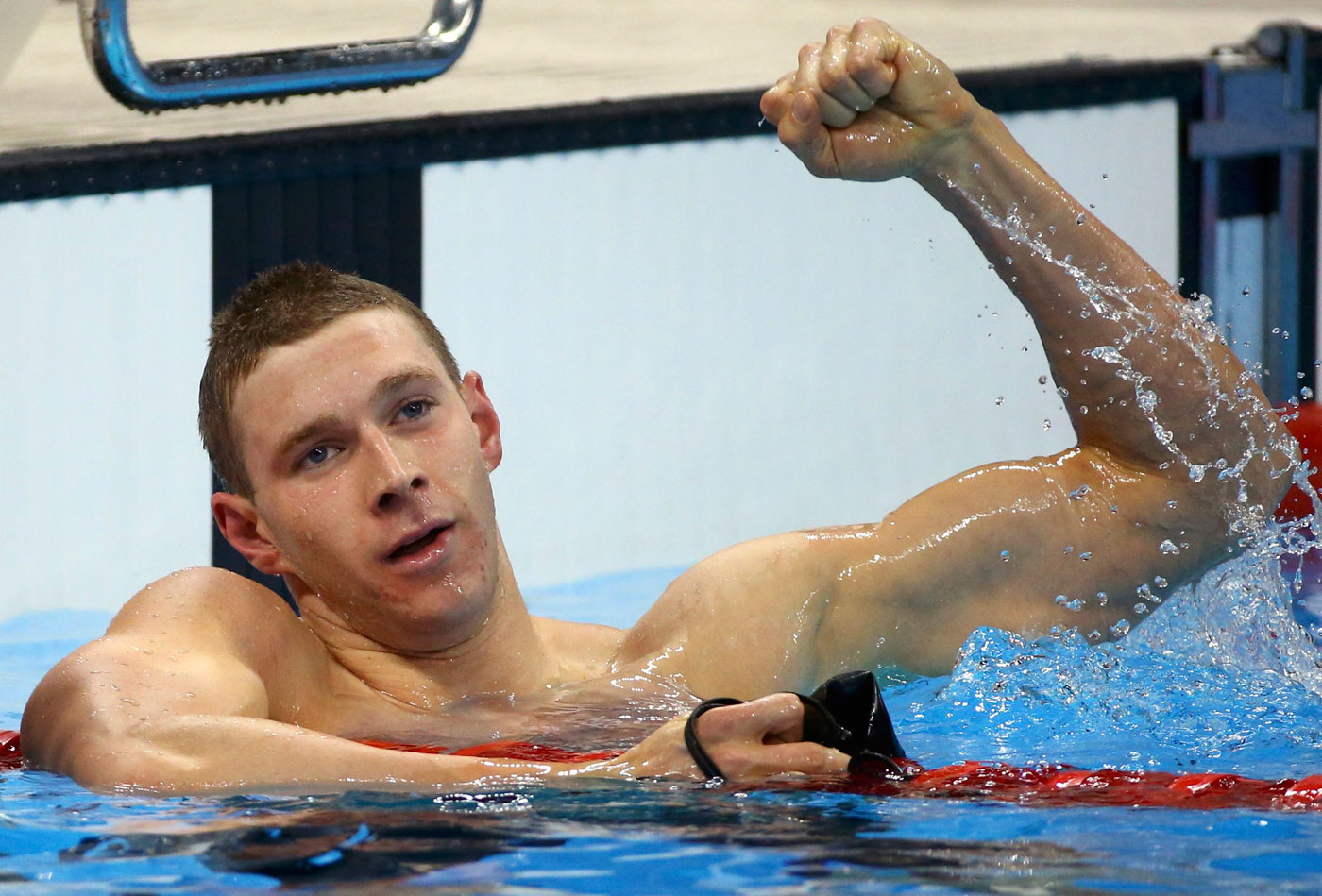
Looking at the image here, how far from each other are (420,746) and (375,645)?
0.16m

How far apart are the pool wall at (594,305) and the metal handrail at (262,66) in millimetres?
237

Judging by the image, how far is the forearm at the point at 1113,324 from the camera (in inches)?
75.4

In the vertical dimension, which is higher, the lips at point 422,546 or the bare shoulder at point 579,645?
the lips at point 422,546

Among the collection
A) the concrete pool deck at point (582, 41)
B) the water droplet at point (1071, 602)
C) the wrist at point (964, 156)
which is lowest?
the water droplet at point (1071, 602)

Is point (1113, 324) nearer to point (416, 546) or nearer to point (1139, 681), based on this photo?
point (1139, 681)

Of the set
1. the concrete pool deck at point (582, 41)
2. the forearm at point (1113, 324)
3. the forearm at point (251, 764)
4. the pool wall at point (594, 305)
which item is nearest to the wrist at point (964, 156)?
the forearm at point (1113, 324)

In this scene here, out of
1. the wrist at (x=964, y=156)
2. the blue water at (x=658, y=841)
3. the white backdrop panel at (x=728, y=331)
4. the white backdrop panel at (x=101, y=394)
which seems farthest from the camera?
the white backdrop panel at (x=728, y=331)

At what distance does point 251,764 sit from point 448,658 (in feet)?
1.44

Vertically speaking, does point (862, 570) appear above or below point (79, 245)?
below

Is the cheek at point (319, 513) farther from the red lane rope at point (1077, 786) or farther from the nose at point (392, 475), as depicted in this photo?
the red lane rope at point (1077, 786)

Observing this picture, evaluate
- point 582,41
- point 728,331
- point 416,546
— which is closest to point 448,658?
point 416,546

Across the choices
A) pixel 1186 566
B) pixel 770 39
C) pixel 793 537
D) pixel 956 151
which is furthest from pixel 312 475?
pixel 770 39

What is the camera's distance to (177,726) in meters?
1.45

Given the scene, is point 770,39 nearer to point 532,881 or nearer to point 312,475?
point 312,475
